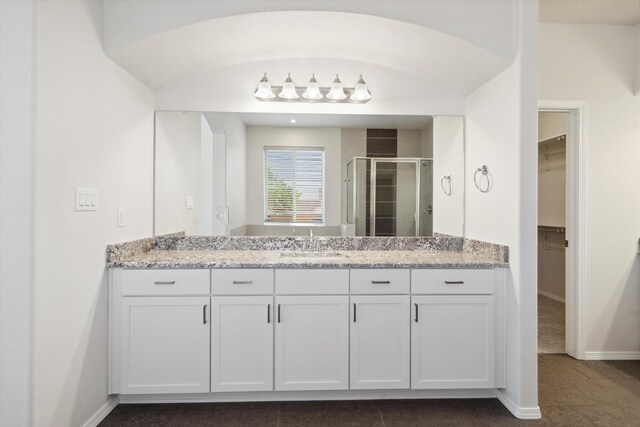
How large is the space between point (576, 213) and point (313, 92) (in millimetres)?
2233

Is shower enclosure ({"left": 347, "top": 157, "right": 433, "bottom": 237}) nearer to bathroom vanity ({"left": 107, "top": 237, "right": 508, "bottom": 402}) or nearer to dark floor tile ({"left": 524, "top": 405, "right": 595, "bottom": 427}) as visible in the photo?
bathroom vanity ({"left": 107, "top": 237, "right": 508, "bottom": 402})

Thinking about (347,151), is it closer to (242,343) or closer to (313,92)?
(313,92)

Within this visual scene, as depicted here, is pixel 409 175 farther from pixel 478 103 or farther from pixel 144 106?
pixel 144 106

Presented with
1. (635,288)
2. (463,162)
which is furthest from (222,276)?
(635,288)

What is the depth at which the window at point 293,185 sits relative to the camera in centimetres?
308

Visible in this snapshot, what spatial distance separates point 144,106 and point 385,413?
96.8 inches

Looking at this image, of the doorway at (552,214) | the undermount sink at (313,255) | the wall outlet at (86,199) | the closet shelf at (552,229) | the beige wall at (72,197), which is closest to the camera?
the beige wall at (72,197)

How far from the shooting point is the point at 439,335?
246 cm

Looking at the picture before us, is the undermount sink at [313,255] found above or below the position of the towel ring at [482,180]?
below

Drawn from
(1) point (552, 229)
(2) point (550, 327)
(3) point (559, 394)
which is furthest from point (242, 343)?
(1) point (552, 229)

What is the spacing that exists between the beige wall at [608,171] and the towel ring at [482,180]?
98 cm

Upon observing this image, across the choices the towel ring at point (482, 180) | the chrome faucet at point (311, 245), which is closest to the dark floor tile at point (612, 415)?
the towel ring at point (482, 180)

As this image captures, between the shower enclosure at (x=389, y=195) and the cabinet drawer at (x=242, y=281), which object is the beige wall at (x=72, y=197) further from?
the shower enclosure at (x=389, y=195)

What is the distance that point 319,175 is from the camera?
3.10 m
